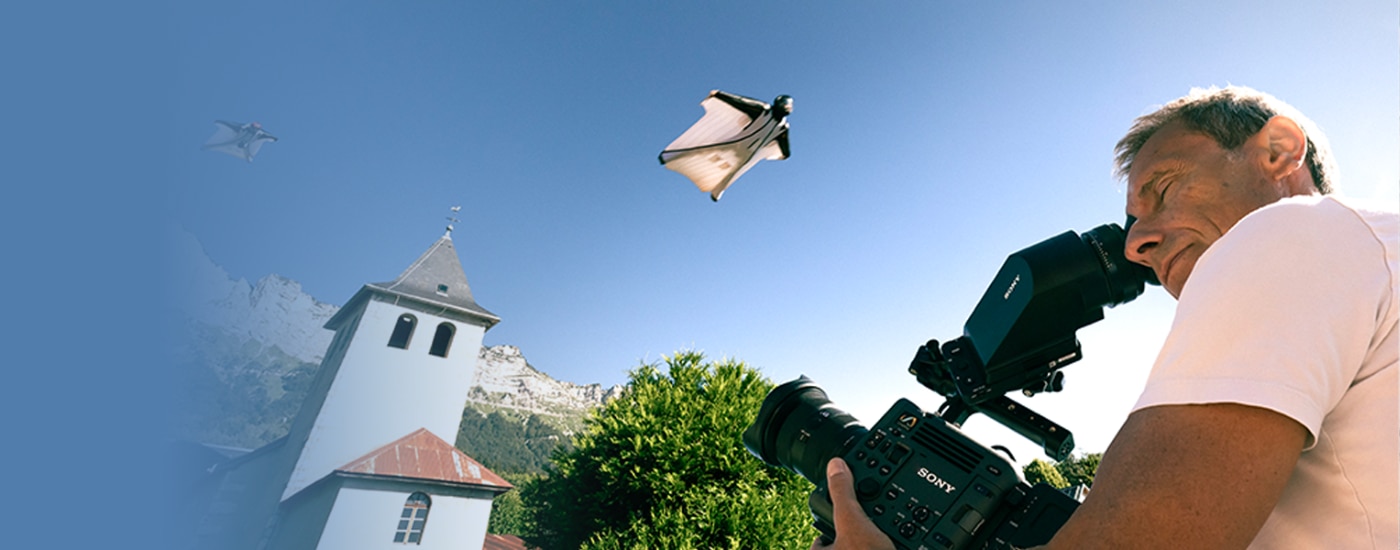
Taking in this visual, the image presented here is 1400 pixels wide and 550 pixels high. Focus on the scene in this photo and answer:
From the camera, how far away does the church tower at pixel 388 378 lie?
76.8 ft

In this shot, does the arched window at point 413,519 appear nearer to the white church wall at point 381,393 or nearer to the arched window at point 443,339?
the white church wall at point 381,393

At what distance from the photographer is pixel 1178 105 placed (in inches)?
35.3

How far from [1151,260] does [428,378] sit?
26.5 m

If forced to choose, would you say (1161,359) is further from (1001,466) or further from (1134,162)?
(1134,162)

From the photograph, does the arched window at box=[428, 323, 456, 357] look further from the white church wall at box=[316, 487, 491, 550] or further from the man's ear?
the man's ear

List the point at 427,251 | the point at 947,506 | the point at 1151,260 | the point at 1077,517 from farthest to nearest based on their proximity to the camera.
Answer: the point at 427,251
the point at 1151,260
the point at 947,506
the point at 1077,517

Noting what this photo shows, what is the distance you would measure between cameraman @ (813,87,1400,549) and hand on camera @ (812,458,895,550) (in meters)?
0.25

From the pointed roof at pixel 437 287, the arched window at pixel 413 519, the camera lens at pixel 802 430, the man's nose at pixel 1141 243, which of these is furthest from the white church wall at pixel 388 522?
the man's nose at pixel 1141 243

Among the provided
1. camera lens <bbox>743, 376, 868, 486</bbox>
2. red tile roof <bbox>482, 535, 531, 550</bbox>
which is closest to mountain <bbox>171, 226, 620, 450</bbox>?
red tile roof <bbox>482, 535, 531, 550</bbox>

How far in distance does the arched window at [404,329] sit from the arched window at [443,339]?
3.06ft

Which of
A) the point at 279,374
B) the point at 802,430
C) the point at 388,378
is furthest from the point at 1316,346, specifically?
the point at 279,374

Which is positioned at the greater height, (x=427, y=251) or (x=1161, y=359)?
(x=427, y=251)

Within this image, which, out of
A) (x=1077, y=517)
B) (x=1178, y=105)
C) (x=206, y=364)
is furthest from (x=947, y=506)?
(x=206, y=364)

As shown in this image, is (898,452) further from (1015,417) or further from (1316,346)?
(1316,346)
